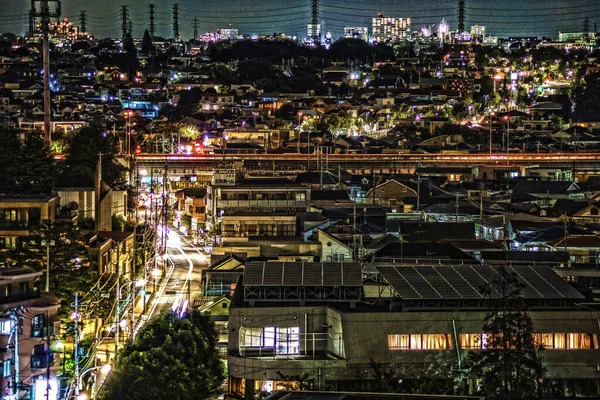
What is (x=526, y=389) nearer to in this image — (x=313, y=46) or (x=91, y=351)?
(x=91, y=351)

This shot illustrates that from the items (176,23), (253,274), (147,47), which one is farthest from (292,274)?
(176,23)

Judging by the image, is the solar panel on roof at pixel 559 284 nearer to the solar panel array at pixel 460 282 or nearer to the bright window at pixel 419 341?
the solar panel array at pixel 460 282

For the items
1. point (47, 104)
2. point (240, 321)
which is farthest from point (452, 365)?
point (47, 104)

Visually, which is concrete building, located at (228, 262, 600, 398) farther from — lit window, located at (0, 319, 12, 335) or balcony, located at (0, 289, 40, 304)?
balcony, located at (0, 289, 40, 304)

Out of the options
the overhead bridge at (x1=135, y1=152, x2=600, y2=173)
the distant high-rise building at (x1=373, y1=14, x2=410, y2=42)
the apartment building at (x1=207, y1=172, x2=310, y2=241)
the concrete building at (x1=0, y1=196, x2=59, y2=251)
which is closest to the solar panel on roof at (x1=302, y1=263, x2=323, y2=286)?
the concrete building at (x1=0, y1=196, x2=59, y2=251)

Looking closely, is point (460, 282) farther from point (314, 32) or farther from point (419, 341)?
point (314, 32)

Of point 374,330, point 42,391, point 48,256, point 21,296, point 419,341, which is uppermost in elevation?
point 48,256

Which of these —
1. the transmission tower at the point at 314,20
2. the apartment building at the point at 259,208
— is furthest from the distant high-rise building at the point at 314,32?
the apartment building at the point at 259,208
